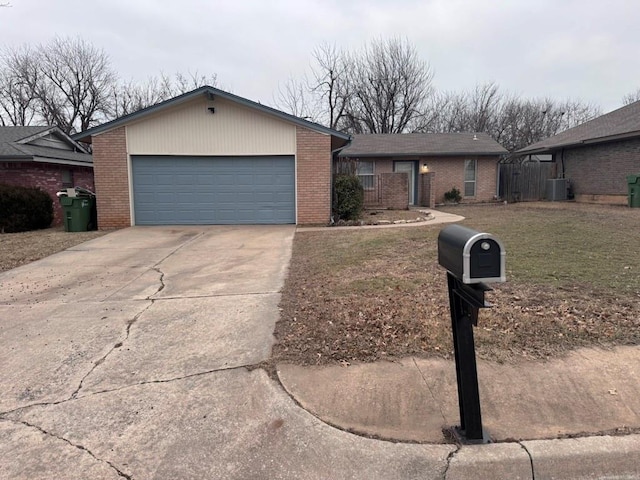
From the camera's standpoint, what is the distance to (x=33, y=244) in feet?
33.3

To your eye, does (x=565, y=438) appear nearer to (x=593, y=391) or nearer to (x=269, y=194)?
(x=593, y=391)

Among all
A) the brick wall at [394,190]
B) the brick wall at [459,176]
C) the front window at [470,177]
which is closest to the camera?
the brick wall at [394,190]

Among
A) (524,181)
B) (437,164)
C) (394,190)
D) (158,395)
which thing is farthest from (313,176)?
(524,181)

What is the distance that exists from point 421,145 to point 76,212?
52.6 feet

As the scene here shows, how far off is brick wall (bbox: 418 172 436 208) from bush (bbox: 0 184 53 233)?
51.0ft

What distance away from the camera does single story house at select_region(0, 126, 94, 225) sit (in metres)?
15.1

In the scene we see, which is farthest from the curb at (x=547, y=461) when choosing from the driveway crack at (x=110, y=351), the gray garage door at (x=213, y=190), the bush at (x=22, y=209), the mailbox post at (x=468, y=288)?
the bush at (x=22, y=209)

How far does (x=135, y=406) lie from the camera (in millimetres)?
2932

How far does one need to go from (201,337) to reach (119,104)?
124ft

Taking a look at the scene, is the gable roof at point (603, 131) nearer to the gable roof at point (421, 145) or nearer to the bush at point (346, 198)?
the gable roof at point (421, 145)

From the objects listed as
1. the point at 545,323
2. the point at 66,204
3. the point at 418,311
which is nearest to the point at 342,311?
the point at 418,311

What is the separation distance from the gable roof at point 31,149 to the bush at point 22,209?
240cm

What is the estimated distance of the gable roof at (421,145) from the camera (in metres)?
20.5

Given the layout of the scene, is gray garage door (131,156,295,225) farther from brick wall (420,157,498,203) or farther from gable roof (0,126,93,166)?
brick wall (420,157,498,203)
